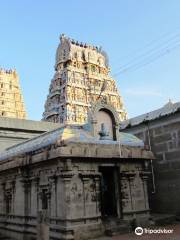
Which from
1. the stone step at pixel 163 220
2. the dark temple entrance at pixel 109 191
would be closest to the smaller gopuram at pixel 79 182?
the dark temple entrance at pixel 109 191

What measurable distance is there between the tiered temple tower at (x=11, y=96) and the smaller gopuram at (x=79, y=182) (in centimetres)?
4568

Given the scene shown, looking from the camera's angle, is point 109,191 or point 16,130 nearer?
point 109,191

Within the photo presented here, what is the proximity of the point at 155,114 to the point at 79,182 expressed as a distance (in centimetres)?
829

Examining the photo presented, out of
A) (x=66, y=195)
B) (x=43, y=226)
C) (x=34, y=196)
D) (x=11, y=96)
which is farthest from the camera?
(x=11, y=96)

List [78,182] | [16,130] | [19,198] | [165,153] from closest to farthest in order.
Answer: [78,182] → [19,198] → [165,153] → [16,130]

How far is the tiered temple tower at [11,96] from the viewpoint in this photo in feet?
206

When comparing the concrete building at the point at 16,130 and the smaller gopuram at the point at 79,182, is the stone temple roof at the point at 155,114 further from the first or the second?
the concrete building at the point at 16,130

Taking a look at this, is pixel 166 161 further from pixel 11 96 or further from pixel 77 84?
pixel 11 96

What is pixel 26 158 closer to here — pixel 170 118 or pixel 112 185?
pixel 112 185

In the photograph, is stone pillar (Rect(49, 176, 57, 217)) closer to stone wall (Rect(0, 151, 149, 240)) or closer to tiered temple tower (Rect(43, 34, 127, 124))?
stone wall (Rect(0, 151, 149, 240))

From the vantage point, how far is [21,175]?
660 inches

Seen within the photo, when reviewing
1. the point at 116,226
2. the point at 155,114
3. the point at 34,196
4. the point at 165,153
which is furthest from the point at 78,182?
the point at 155,114

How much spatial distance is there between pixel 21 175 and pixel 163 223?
8.18 m

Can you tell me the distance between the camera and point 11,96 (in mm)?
64938
